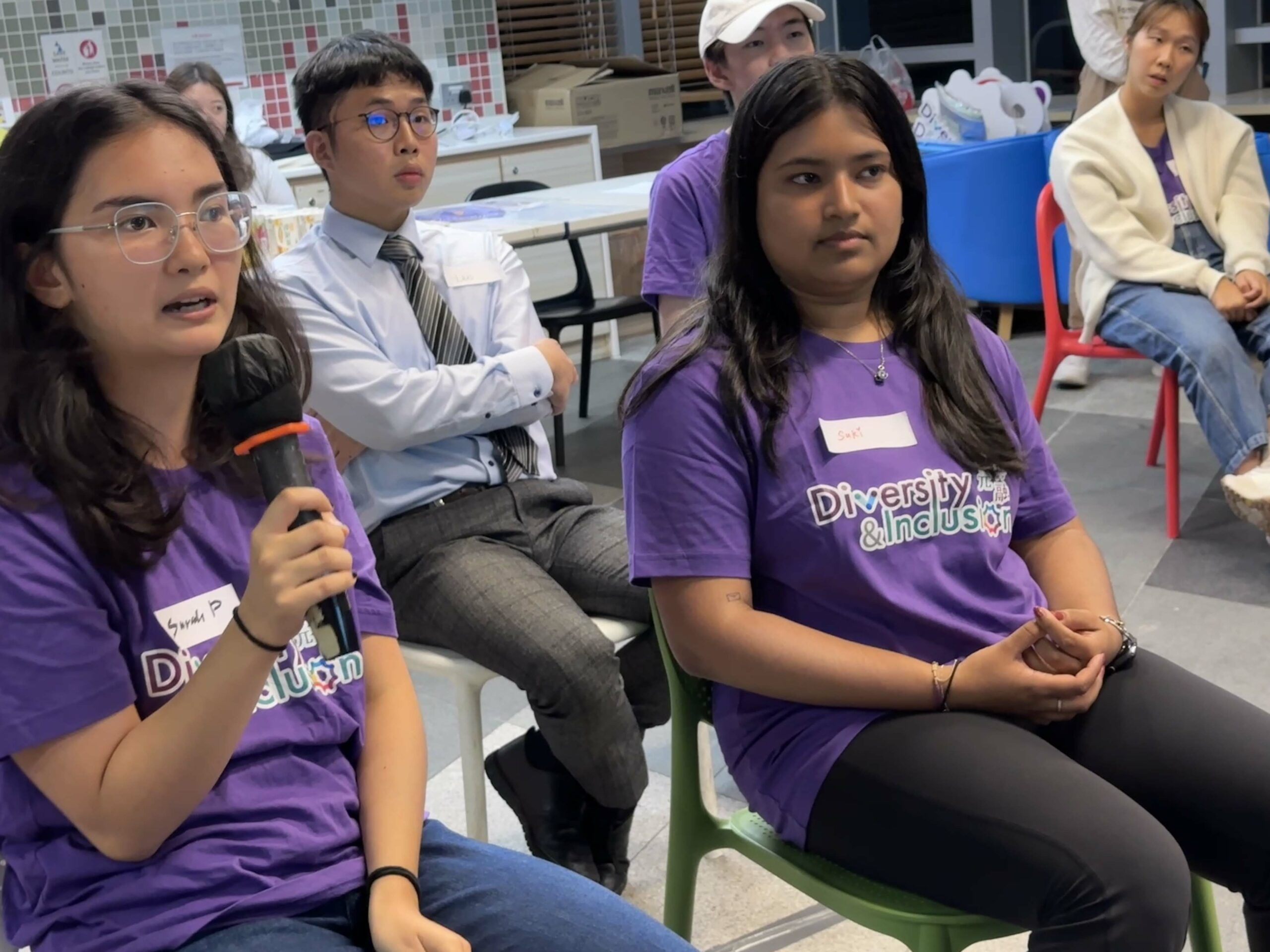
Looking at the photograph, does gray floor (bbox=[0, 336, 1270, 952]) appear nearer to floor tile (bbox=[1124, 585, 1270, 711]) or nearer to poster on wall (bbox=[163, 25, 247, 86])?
floor tile (bbox=[1124, 585, 1270, 711])

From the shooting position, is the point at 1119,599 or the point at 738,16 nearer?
the point at 738,16

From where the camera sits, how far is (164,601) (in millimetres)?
1051

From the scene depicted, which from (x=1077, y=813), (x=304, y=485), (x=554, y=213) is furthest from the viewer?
(x=554, y=213)

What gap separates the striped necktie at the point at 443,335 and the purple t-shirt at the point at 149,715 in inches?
31.3

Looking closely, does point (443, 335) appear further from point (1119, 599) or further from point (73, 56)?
point (73, 56)

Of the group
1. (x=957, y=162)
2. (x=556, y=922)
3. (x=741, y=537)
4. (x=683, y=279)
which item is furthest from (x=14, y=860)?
(x=957, y=162)

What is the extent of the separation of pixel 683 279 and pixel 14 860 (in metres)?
1.39

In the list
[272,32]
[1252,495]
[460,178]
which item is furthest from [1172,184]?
[272,32]

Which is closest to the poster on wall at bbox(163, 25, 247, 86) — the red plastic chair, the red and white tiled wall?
the red and white tiled wall

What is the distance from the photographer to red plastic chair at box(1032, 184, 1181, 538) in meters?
3.07

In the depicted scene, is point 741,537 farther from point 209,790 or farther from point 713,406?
point 209,790

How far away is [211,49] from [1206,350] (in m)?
3.90

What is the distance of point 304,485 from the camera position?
3.02 feet

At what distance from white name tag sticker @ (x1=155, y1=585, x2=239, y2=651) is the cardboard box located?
467 centimetres
